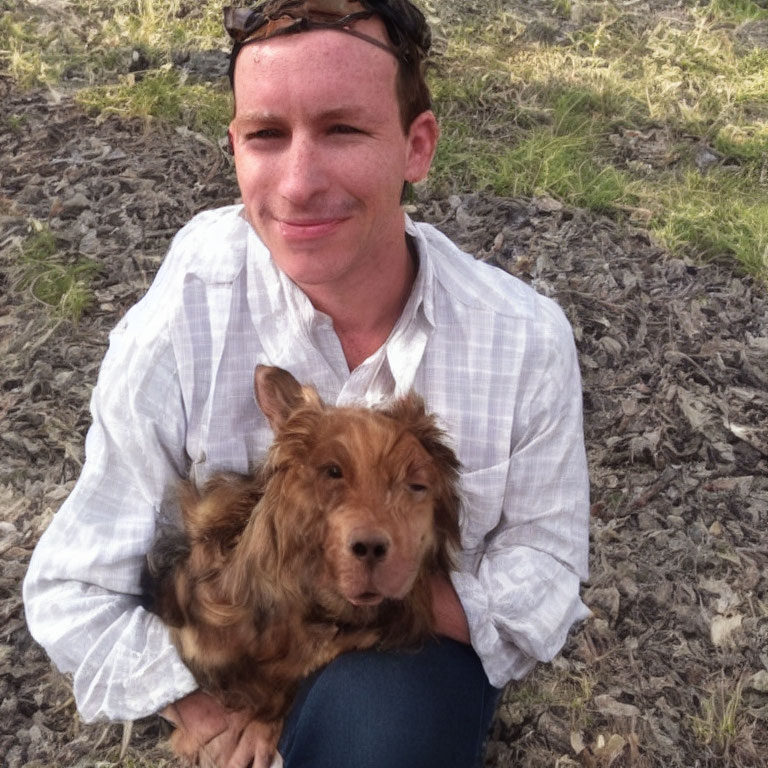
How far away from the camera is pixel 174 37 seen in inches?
245

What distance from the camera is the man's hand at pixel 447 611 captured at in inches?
105

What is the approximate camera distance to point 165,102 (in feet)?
18.9

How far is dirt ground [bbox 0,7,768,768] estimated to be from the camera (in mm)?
3535

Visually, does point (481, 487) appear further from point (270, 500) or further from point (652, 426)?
point (652, 426)

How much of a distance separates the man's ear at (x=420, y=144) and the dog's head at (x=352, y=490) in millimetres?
714

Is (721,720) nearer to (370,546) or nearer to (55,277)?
(370,546)

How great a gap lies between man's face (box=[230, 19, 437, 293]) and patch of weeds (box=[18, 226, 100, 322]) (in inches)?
93.6

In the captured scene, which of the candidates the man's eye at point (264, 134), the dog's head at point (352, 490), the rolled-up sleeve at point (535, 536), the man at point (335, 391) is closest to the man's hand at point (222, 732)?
the man at point (335, 391)

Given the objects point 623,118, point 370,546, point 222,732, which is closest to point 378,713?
point 222,732

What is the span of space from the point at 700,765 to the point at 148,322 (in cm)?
243

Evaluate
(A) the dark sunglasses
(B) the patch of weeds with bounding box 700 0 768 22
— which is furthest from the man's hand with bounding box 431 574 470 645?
(B) the patch of weeds with bounding box 700 0 768 22

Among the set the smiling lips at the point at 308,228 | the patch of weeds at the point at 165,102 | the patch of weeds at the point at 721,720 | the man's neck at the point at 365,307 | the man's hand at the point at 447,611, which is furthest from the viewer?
the patch of weeds at the point at 165,102

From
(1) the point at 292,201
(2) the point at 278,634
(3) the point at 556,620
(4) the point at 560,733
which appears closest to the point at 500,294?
(1) the point at 292,201

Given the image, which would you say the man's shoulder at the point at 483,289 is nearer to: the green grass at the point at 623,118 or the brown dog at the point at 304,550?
the brown dog at the point at 304,550
